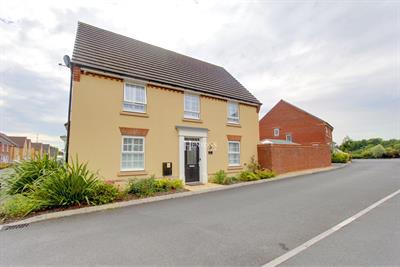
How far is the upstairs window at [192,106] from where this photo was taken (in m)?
13.6

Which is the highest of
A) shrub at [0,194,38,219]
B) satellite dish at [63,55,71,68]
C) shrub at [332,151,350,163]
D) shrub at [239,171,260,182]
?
satellite dish at [63,55,71,68]

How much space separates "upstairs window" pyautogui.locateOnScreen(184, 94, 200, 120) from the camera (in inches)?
536

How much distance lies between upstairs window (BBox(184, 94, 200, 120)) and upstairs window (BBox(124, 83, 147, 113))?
2663mm

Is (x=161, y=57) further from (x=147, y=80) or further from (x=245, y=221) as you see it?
(x=245, y=221)

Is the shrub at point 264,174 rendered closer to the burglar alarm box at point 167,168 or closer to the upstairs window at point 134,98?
the burglar alarm box at point 167,168

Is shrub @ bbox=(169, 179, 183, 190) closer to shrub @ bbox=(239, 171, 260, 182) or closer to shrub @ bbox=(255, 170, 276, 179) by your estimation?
shrub @ bbox=(239, 171, 260, 182)

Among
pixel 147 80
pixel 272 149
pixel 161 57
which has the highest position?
pixel 161 57

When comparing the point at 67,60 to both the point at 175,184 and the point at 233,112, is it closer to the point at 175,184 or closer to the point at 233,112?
the point at 175,184

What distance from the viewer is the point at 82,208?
7.64 meters

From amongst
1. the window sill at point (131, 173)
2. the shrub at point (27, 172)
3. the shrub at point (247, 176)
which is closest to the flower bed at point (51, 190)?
the shrub at point (27, 172)

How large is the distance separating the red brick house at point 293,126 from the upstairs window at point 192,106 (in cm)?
2199

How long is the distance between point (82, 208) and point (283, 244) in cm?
637

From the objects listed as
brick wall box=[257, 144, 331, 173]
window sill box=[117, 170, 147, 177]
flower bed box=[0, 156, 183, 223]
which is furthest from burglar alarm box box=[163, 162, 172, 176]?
brick wall box=[257, 144, 331, 173]

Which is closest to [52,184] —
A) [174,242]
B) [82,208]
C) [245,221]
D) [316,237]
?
[82,208]
